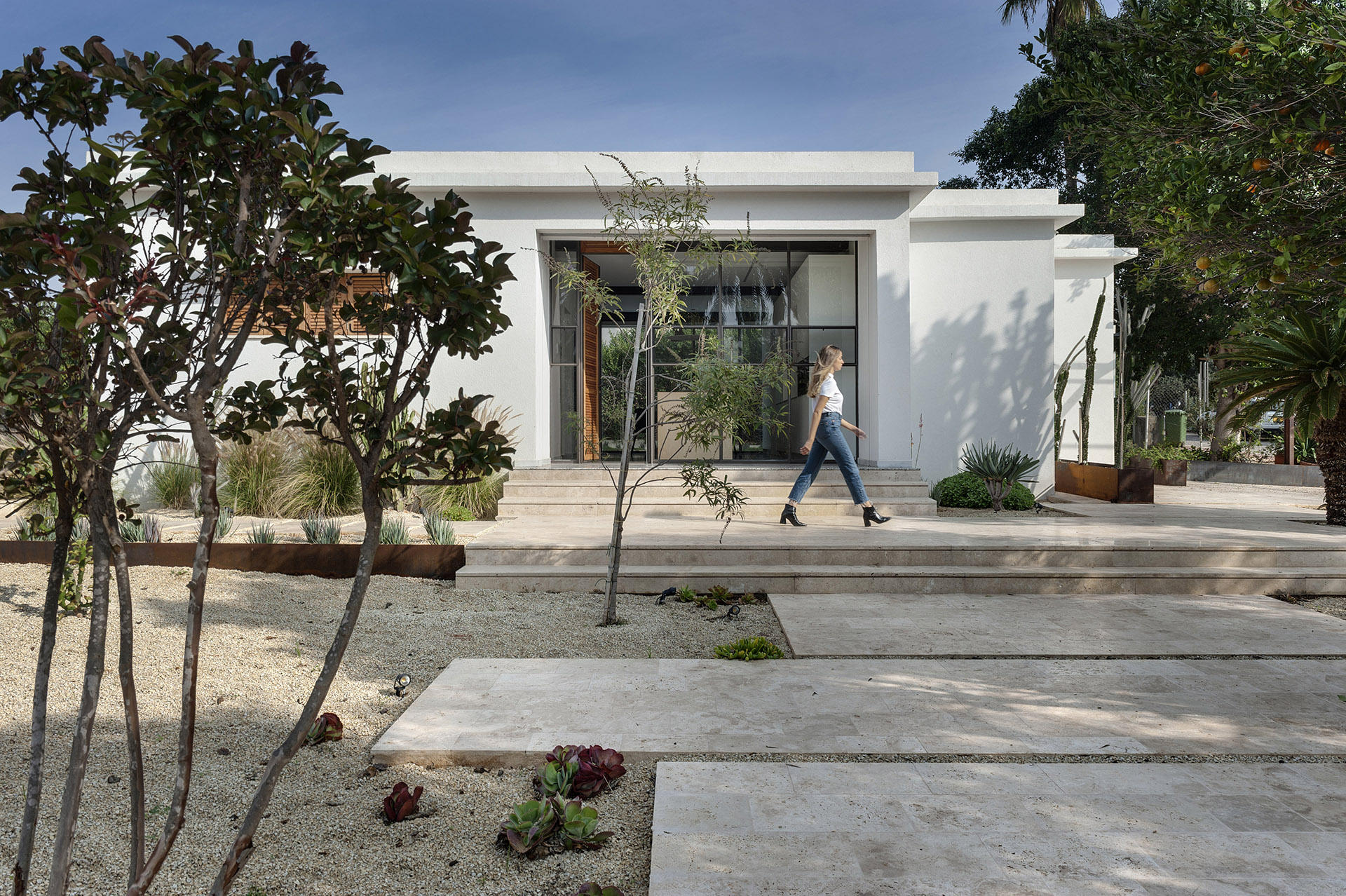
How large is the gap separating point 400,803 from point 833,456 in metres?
5.70

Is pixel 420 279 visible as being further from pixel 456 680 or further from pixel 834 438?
pixel 834 438

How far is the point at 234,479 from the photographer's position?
8359 mm

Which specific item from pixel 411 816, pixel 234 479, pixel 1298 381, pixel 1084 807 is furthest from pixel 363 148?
pixel 1298 381

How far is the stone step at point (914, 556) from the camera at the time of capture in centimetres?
602

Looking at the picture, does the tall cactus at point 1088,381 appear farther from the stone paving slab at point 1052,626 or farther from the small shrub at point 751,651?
the small shrub at point 751,651

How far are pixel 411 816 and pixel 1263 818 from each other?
2620mm

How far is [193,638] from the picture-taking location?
1630 millimetres

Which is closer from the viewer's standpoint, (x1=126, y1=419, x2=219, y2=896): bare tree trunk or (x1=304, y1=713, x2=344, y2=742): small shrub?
(x1=126, y1=419, x2=219, y2=896): bare tree trunk

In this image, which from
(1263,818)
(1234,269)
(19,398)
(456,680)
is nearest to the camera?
(19,398)

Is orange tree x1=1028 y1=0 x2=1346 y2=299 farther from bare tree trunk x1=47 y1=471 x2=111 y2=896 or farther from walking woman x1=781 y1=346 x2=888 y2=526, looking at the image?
bare tree trunk x1=47 y1=471 x2=111 y2=896

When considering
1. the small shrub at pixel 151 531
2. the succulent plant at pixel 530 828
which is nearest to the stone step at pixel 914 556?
the small shrub at pixel 151 531

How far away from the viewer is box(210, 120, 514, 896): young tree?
1523 mm

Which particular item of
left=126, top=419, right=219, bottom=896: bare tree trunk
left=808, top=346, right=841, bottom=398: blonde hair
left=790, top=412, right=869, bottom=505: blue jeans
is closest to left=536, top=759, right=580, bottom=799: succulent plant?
left=126, top=419, right=219, bottom=896: bare tree trunk

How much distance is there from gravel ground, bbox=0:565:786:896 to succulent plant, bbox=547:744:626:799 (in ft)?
0.16
